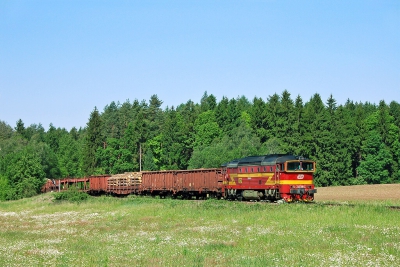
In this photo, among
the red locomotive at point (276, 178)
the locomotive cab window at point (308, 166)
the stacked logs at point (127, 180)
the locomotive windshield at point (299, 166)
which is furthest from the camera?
the stacked logs at point (127, 180)

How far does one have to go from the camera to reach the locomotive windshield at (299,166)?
4006 cm

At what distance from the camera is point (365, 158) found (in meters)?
103

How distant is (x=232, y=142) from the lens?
304 ft

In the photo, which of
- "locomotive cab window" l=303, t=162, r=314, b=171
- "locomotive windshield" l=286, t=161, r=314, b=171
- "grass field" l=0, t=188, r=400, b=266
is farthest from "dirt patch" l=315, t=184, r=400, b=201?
"grass field" l=0, t=188, r=400, b=266

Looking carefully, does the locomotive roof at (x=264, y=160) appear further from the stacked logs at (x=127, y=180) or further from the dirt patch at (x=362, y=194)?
the stacked logs at (x=127, y=180)

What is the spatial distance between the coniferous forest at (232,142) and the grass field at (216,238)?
155 feet

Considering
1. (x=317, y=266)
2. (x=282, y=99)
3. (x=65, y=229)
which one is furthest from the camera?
(x=282, y=99)

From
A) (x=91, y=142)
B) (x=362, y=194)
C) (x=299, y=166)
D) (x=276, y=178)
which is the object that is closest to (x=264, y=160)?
(x=276, y=178)

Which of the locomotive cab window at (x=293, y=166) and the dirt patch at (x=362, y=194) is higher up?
the locomotive cab window at (x=293, y=166)

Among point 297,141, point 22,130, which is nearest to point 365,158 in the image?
point 297,141

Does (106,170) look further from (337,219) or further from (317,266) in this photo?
(317,266)

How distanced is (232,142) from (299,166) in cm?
5230

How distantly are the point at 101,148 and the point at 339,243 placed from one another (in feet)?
344

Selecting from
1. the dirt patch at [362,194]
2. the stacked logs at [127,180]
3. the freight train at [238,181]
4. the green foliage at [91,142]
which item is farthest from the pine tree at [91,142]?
the dirt patch at [362,194]
